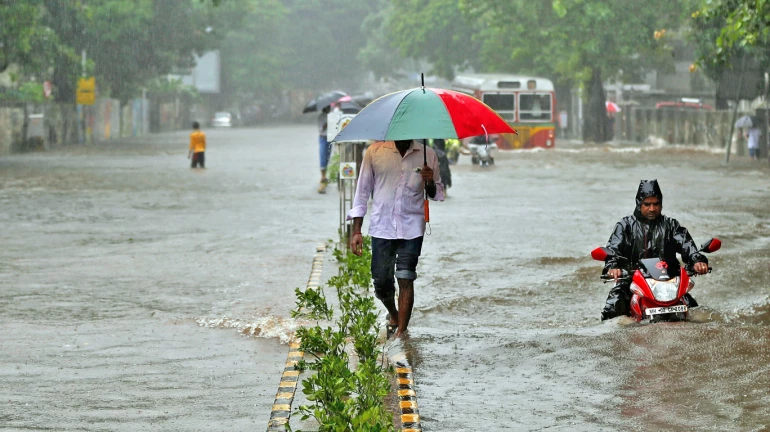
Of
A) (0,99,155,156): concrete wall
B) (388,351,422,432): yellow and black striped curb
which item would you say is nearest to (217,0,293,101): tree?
(0,99,155,156): concrete wall

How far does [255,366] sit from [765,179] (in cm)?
2114

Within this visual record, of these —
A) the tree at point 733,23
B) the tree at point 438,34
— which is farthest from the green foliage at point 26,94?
the tree at point 733,23

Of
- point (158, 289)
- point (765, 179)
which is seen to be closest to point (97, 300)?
point (158, 289)

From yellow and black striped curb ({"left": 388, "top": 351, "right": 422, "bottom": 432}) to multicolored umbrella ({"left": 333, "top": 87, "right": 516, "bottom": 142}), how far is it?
138 centimetres

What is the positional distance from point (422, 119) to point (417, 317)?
2295 mm

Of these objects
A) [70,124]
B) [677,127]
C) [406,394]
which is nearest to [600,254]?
[406,394]

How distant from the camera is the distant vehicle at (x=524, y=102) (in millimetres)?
43312

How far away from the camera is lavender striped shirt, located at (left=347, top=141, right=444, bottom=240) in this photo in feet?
28.5

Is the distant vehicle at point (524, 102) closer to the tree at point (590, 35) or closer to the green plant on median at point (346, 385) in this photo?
the tree at point (590, 35)

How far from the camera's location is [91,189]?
80.2 ft

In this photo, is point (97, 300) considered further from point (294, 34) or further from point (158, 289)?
point (294, 34)

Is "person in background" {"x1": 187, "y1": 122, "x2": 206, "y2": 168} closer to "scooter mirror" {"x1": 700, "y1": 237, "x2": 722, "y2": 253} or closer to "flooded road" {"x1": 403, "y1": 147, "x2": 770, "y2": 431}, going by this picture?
"flooded road" {"x1": 403, "y1": 147, "x2": 770, "y2": 431}

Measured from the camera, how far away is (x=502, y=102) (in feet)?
142

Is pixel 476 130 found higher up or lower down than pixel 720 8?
lower down
